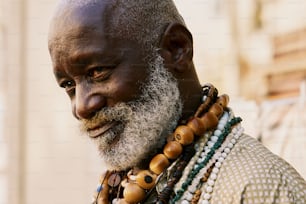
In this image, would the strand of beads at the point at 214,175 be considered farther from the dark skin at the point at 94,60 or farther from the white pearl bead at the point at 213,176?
the dark skin at the point at 94,60

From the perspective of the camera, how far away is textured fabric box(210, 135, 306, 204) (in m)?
1.31

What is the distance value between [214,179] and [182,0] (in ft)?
4.49

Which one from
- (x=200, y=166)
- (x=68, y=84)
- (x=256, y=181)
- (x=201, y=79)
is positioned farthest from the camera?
(x=201, y=79)

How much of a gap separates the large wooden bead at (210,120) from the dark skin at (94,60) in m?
0.05

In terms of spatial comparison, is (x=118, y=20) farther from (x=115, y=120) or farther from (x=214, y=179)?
(x=214, y=179)

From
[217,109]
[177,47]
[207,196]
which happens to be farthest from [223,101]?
[207,196]

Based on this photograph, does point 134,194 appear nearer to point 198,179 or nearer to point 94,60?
point 198,179

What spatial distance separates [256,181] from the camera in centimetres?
133

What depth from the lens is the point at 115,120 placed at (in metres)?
1.50

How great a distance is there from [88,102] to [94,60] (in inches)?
3.4

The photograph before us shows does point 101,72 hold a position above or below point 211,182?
above

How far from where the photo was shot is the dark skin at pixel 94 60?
57.7 inches

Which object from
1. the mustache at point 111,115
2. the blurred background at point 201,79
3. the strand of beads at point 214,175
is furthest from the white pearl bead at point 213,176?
the blurred background at point 201,79

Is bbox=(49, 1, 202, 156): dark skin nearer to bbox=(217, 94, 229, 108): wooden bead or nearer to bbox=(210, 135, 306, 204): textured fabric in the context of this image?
bbox=(217, 94, 229, 108): wooden bead
